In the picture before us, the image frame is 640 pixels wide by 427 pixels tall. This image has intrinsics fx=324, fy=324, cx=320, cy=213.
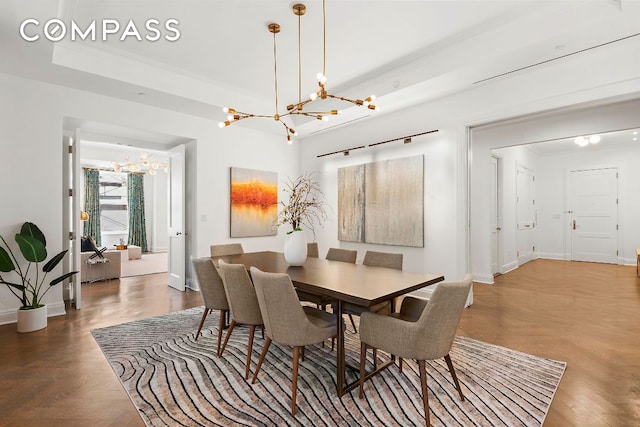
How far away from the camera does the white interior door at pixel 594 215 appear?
758cm

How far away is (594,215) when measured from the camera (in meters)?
7.84

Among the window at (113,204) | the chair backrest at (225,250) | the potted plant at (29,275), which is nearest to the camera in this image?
the potted plant at (29,275)

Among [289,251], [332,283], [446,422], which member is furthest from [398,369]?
[289,251]

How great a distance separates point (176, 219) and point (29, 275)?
6.53ft

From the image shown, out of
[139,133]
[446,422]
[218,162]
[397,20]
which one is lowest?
[446,422]

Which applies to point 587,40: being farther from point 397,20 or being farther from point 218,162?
point 218,162

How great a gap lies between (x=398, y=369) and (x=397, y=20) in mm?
3060

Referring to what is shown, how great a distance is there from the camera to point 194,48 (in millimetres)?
3521

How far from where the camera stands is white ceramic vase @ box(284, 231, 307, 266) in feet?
9.99

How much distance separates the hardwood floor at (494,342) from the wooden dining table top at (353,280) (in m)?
1.12

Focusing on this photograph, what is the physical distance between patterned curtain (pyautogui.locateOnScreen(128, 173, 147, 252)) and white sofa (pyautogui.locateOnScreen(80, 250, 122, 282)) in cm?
408

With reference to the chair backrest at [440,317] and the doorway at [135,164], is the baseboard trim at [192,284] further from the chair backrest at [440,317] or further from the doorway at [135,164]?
the chair backrest at [440,317]

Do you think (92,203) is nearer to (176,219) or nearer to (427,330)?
(176,219)

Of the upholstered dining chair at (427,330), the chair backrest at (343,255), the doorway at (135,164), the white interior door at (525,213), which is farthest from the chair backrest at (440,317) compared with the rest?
the white interior door at (525,213)
